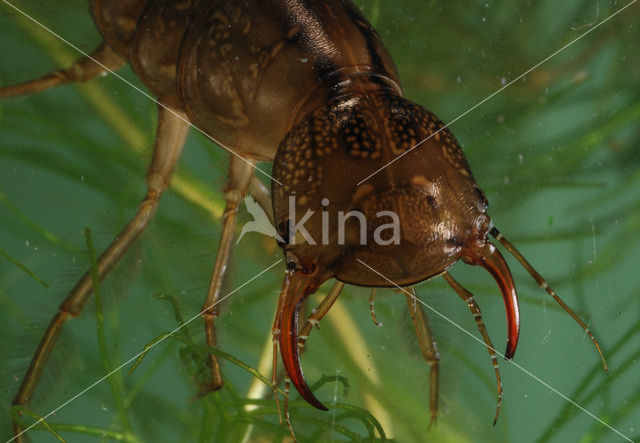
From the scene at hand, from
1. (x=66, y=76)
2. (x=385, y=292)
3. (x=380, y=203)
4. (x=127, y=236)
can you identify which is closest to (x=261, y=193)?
(x=127, y=236)

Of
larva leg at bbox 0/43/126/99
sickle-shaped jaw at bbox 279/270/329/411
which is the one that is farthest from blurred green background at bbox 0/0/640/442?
sickle-shaped jaw at bbox 279/270/329/411

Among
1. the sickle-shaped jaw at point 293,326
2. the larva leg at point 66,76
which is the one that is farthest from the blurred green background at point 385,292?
the sickle-shaped jaw at point 293,326

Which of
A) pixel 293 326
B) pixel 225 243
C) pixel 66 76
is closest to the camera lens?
pixel 293 326

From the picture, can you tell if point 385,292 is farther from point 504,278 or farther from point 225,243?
point 504,278

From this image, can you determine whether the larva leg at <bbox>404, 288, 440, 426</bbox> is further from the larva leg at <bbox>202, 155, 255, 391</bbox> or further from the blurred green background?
the larva leg at <bbox>202, 155, 255, 391</bbox>

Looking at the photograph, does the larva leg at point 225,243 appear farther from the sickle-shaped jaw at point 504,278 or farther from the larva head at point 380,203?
the sickle-shaped jaw at point 504,278
